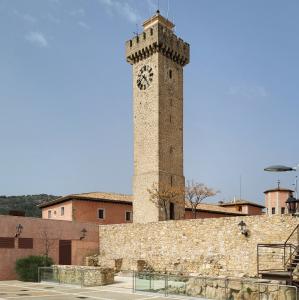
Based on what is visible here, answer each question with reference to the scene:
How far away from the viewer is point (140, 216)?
3600 centimetres


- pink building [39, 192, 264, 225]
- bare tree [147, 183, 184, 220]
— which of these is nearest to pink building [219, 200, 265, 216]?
pink building [39, 192, 264, 225]

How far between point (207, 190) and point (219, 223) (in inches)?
728

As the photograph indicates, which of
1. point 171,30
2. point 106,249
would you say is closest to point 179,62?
point 171,30

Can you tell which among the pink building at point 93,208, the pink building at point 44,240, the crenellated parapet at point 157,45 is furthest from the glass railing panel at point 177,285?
the crenellated parapet at point 157,45

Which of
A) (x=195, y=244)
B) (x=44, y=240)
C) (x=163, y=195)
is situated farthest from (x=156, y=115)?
(x=195, y=244)

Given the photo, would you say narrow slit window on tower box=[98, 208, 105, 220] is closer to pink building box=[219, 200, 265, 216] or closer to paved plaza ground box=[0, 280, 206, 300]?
paved plaza ground box=[0, 280, 206, 300]

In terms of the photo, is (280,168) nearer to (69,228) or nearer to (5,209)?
(69,228)

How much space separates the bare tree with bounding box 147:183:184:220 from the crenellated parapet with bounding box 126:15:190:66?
36.5 ft

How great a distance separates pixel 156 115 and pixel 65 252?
43.3 feet

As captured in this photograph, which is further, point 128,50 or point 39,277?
point 128,50

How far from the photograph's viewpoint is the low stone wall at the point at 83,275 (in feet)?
68.9

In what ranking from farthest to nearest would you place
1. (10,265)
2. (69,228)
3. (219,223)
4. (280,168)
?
1. (69,228)
2. (10,265)
3. (219,223)
4. (280,168)

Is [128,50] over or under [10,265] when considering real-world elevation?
over

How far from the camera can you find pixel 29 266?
23984 mm
